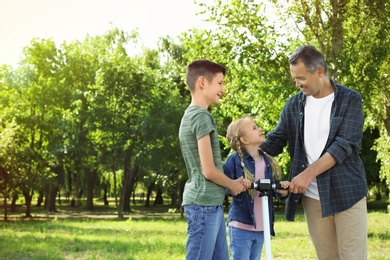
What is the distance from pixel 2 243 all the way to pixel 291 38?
8.98 metres

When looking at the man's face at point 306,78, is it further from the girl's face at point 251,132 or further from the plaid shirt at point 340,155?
the girl's face at point 251,132

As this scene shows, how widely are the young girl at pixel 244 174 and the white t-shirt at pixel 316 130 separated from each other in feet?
1.29

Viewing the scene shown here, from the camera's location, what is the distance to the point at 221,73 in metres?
4.37

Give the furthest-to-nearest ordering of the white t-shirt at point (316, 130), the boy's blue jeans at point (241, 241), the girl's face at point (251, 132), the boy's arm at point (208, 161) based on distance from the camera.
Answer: the boy's blue jeans at point (241, 241)
the girl's face at point (251, 132)
the white t-shirt at point (316, 130)
the boy's arm at point (208, 161)

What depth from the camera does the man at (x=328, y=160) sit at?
14.7ft

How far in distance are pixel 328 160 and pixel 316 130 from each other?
31 centimetres

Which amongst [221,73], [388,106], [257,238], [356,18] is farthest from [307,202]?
[388,106]

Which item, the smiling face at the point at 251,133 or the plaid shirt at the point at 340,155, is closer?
the plaid shirt at the point at 340,155

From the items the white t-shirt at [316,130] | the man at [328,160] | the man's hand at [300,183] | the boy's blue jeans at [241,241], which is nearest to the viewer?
the man's hand at [300,183]

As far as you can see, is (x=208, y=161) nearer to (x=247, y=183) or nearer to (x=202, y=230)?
(x=247, y=183)

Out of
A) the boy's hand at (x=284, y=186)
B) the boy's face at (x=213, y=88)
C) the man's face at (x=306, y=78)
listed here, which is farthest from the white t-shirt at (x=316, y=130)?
the boy's face at (x=213, y=88)

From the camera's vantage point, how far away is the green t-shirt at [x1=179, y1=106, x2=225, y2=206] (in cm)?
420

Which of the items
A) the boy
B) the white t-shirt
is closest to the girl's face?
the white t-shirt

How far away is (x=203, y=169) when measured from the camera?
13.6 feet
